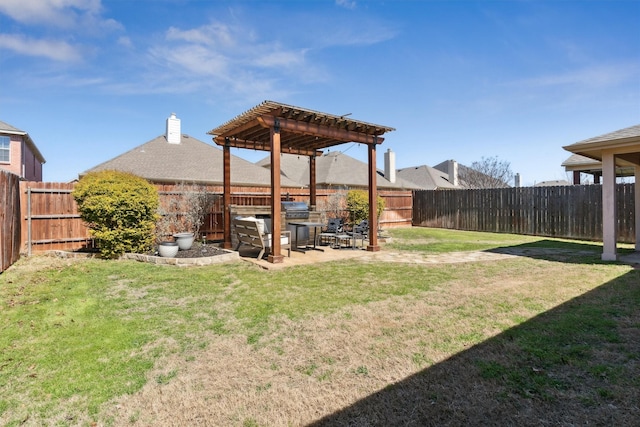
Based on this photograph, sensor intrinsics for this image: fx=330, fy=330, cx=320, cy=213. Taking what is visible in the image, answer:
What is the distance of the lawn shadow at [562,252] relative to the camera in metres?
7.33

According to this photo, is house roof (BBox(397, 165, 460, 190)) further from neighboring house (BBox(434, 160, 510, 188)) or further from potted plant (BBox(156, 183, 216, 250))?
potted plant (BBox(156, 183, 216, 250))

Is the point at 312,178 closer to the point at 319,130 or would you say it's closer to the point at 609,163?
the point at 319,130

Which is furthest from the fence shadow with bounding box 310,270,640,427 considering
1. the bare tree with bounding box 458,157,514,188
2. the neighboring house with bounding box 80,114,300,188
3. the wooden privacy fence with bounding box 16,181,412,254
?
the bare tree with bounding box 458,157,514,188

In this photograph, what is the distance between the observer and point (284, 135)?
30.0 feet

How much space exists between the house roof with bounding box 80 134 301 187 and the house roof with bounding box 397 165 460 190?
603 inches

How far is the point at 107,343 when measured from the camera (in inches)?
119

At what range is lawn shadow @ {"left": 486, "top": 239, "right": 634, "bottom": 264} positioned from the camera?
288 inches

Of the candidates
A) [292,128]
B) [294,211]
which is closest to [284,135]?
[292,128]

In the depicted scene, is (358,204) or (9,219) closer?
(9,219)

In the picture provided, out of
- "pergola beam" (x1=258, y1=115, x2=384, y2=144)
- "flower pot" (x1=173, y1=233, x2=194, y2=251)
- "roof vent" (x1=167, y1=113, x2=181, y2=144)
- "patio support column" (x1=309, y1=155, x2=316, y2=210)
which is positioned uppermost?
"roof vent" (x1=167, y1=113, x2=181, y2=144)

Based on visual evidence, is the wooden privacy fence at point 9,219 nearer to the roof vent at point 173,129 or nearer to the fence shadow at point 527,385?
the fence shadow at point 527,385

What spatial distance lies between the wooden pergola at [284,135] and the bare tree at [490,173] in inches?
1049

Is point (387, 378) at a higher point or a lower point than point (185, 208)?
lower

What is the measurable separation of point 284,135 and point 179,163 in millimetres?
8355
